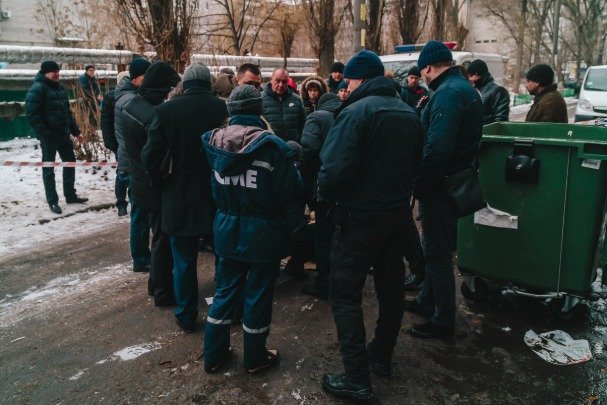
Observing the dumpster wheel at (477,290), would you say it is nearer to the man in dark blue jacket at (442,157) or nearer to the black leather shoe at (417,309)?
the black leather shoe at (417,309)

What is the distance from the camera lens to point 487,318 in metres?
3.90

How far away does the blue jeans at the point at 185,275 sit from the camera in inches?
143

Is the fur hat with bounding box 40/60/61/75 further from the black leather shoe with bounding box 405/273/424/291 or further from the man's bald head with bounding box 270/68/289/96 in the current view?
the black leather shoe with bounding box 405/273/424/291

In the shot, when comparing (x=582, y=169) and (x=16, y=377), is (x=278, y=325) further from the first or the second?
(x=582, y=169)

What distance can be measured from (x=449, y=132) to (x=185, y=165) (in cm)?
187

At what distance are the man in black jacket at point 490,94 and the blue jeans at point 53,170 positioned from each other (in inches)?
224

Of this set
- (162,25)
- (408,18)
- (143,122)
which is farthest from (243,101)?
(408,18)

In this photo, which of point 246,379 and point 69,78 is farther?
point 69,78

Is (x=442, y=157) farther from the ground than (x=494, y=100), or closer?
closer

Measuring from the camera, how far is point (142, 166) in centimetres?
405

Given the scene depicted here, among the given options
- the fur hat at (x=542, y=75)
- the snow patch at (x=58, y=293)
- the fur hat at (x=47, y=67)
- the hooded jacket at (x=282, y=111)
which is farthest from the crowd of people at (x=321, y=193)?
the fur hat at (x=47, y=67)

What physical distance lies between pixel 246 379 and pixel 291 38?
836 inches

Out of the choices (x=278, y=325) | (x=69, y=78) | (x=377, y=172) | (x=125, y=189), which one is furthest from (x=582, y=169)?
(x=69, y=78)

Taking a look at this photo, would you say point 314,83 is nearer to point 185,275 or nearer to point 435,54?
point 435,54
